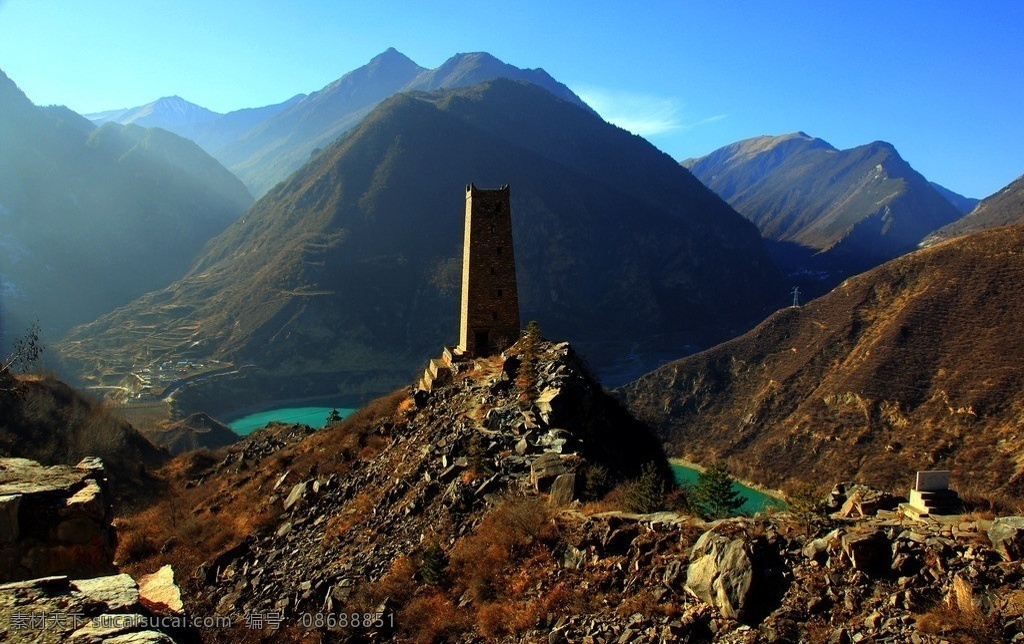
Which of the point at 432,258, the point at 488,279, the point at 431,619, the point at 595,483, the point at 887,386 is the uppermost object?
the point at 432,258

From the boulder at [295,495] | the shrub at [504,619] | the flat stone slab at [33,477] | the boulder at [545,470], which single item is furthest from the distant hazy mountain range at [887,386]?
the flat stone slab at [33,477]

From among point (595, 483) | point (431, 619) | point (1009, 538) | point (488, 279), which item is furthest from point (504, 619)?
point (488, 279)

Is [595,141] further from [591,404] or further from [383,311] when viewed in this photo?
[591,404]

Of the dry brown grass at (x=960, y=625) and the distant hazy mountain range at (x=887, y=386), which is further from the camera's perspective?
the distant hazy mountain range at (x=887, y=386)

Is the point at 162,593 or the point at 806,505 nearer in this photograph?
the point at 162,593

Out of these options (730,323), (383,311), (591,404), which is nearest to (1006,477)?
(591,404)

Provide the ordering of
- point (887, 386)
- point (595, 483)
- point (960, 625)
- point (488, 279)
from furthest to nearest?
point (887, 386) < point (488, 279) < point (595, 483) < point (960, 625)

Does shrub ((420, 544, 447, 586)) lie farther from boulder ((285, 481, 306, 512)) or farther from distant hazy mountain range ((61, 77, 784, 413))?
distant hazy mountain range ((61, 77, 784, 413))

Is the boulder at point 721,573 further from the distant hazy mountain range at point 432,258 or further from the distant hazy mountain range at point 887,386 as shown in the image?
the distant hazy mountain range at point 432,258

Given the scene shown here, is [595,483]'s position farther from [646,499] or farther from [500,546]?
[500,546]
